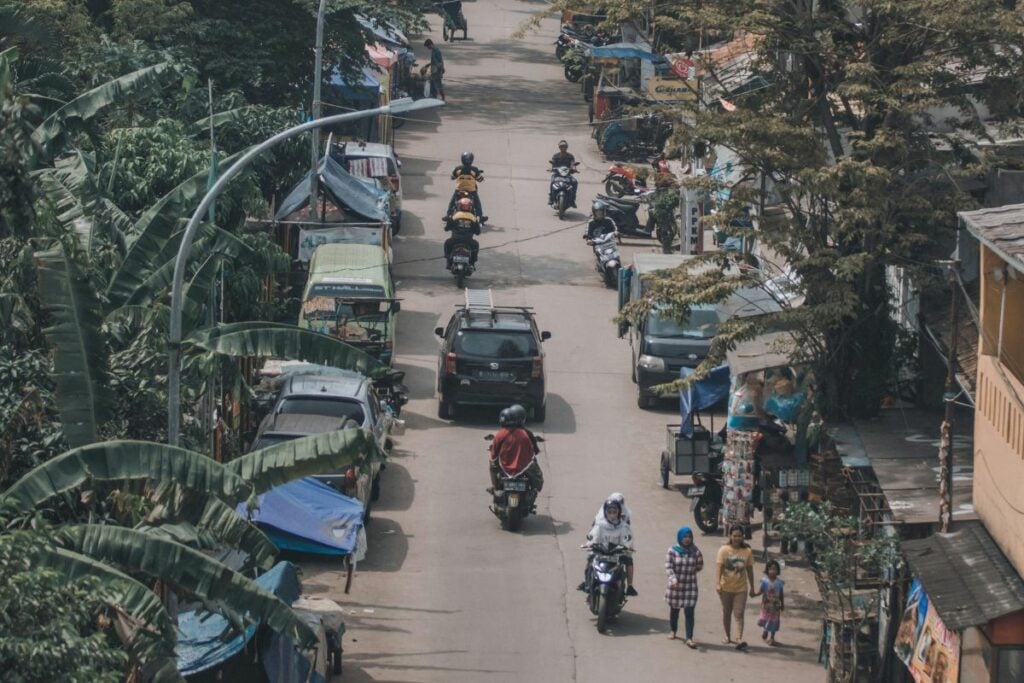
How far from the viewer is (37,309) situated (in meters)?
19.7

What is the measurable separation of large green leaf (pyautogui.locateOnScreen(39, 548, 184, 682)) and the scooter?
2604 cm

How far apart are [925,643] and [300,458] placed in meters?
6.41

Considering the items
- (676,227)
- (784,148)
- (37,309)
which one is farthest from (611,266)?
(37,309)

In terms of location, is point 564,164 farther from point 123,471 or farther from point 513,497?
point 123,471

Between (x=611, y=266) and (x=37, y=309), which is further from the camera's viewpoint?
(x=611, y=266)

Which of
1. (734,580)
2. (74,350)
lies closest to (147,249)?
(74,350)

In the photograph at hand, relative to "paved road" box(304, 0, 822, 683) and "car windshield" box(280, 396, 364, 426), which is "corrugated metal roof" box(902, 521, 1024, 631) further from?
"car windshield" box(280, 396, 364, 426)

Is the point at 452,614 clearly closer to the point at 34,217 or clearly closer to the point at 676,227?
the point at 34,217

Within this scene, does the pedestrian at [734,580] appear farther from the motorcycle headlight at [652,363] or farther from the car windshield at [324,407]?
the motorcycle headlight at [652,363]

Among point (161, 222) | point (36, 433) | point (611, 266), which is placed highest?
point (161, 222)

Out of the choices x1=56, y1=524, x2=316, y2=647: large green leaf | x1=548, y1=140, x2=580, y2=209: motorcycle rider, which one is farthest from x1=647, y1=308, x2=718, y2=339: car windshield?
x1=56, y1=524, x2=316, y2=647: large green leaf

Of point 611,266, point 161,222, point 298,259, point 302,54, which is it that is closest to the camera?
point 161,222

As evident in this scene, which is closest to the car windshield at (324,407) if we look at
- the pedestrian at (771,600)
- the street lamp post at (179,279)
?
the pedestrian at (771,600)

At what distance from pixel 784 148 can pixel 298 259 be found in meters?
12.8
